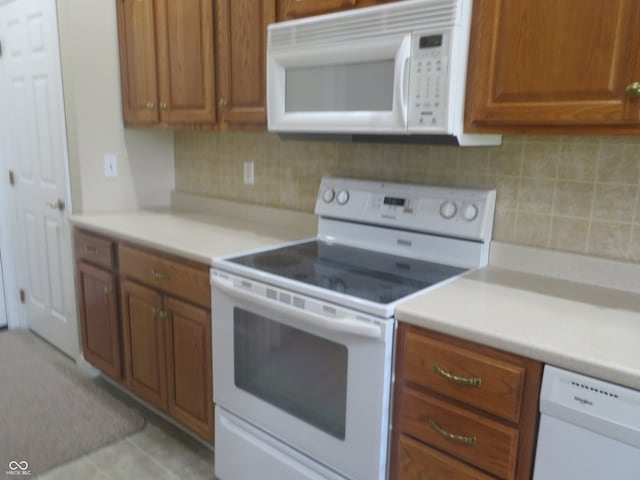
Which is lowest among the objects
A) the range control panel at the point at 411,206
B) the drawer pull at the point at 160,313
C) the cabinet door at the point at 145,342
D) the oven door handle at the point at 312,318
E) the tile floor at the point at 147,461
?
the tile floor at the point at 147,461

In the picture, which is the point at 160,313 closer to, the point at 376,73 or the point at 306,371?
the point at 306,371

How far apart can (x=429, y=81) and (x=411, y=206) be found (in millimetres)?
520

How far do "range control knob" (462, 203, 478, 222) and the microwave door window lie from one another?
433 millimetres

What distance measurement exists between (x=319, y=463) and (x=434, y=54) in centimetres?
125

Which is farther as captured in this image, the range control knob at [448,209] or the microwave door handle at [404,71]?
the range control knob at [448,209]

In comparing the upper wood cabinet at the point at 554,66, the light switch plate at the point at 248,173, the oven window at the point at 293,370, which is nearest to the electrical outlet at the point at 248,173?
the light switch plate at the point at 248,173

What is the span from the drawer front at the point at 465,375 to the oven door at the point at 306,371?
81 mm

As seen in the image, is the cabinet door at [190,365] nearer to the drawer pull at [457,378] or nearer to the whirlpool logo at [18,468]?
the whirlpool logo at [18,468]

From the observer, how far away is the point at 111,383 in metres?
2.72

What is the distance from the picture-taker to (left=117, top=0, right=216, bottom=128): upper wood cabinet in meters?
2.15

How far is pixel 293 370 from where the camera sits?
1.60 m

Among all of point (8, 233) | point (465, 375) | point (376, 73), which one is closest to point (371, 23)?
point (376, 73)

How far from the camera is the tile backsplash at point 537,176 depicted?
1456 millimetres

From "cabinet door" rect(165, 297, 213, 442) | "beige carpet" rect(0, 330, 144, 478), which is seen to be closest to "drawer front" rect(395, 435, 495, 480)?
"cabinet door" rect(165, 297, 213, 442)
